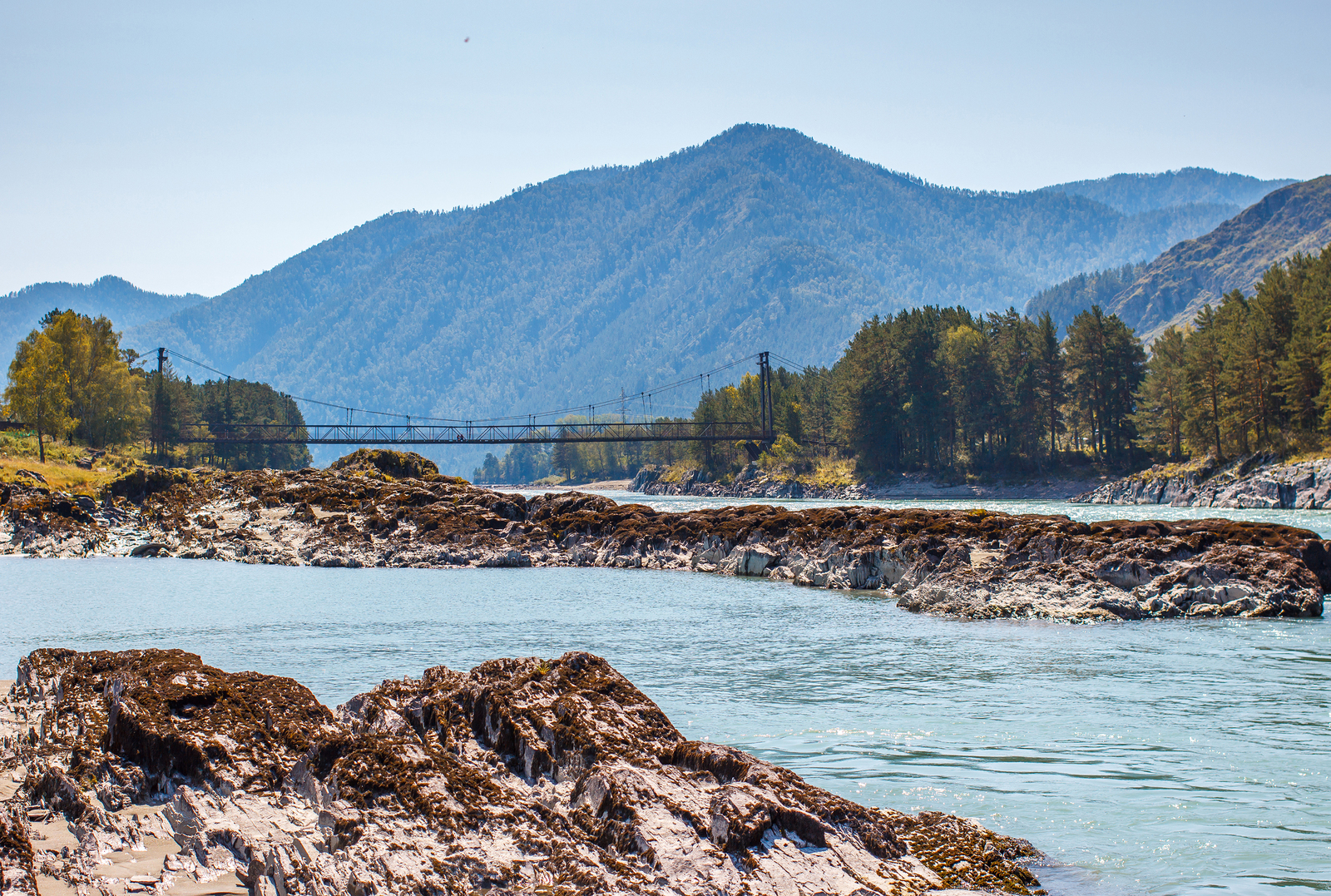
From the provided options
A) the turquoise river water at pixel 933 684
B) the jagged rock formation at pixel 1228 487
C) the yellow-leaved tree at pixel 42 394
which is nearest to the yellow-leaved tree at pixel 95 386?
the yellow-leaved tree at pixel 42 394

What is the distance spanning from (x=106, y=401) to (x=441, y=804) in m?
98.5

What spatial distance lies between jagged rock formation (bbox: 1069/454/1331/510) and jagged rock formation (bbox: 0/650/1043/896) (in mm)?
69520

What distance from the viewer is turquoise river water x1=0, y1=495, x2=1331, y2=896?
10734 mm

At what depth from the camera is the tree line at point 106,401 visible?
79.9m

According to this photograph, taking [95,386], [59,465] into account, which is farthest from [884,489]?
[95,386]

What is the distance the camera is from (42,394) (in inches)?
3110

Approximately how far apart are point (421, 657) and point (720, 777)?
14.5 m

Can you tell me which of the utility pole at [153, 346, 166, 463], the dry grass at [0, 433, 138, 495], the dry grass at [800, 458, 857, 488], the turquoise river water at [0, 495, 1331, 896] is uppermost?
the utility pole at [153, 346, 166, 463]

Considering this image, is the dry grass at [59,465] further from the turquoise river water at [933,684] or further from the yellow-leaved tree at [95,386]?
the turquoise river water at [933,684]

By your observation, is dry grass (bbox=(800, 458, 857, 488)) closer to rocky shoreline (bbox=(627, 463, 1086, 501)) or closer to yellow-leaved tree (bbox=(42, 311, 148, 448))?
rocky shoreline (bbox=(627, 463, 1086, 501))

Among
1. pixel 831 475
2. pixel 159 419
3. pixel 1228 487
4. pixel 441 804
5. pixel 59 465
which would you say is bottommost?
pixel 441 804

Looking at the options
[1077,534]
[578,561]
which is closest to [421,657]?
[1077,534]

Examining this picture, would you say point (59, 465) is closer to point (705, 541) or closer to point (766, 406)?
point (705, 541)

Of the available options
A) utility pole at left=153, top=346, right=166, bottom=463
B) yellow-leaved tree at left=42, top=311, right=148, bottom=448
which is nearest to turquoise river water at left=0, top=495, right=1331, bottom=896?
yellow-leaved tree at left=42, top=311, right=148, bottom=448
